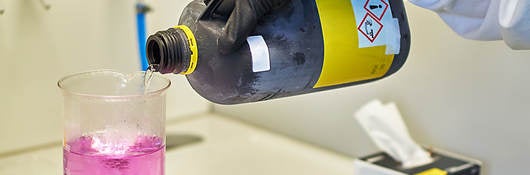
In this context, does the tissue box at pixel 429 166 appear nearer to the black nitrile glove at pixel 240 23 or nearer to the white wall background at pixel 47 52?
the black nitrile glove at pixel 240 23

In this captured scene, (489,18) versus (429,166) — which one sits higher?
(489,18)

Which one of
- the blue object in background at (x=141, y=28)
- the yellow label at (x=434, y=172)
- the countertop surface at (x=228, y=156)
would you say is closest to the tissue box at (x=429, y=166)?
the yellow label at (x=434, y=172)


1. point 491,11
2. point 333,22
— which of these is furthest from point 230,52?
point 491,11

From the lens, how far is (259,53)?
28.8 inches

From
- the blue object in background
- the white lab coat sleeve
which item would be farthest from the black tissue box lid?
the blue object in background

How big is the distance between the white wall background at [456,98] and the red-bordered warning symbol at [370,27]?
1.04 feet

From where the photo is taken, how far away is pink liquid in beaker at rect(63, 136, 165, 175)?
74cm

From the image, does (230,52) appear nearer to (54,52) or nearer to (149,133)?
(149,133)

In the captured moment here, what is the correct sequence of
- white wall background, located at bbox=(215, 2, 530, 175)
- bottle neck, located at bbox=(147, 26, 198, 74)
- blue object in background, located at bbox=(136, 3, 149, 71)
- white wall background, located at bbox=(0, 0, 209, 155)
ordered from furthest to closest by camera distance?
blue object in background, located at bbox=(136, 3, 149, 71) → white wall background, located at bbox=(0, 0, 209, 155) → white wall background, located at bbox=(215, 2, 530, 175) → bottle neck, located at bbox=(147, 26, 198, 74)

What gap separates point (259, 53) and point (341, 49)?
0.11 meters

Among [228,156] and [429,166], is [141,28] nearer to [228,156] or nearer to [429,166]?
[228,156]

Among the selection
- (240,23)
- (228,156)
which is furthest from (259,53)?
(228,156)

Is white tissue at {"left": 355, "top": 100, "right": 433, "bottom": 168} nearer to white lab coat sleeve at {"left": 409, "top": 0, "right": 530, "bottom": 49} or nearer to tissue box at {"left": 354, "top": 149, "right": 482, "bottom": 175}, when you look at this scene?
tissue box at {"left": 354, "top": 149, "right": 482, "bottom": 175}

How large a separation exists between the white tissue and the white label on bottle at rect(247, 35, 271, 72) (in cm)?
44
